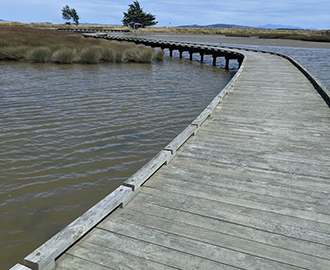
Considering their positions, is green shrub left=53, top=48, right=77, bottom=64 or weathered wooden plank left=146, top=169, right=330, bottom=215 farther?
green shrub left=53, top=48, right=77, bottom=64

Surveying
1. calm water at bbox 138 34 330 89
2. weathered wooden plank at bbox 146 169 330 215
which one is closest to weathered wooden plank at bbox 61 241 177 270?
weathered wooden plank at bbox 146 169 330 215

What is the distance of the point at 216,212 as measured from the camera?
9.62 feet

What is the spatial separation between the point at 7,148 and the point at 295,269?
18.5 feet

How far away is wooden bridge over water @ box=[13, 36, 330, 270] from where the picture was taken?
2301 mm

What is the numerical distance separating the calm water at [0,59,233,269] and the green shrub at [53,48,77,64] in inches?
158

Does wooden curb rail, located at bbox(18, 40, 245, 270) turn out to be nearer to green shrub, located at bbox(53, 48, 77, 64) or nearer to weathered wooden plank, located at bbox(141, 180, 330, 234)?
weathered wooden plank, located at bbox(141, 180, 330, 234)

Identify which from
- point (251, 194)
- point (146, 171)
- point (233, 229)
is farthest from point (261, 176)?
point (146, 171)

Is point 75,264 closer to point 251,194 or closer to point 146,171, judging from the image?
point 146,171

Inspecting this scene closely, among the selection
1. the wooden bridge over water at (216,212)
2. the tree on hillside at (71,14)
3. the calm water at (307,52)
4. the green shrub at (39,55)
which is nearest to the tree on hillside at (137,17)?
the tree on hillside at (71,14)

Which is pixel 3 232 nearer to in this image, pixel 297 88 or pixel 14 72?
pixel 297 88

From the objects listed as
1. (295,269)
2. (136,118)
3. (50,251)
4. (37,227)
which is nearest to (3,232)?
(37,227)

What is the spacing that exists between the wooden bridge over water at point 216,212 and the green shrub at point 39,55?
14960 mm

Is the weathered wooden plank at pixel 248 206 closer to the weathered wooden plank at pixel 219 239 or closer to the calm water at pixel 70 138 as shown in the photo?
the weathered wooden plank at pixel 219 239

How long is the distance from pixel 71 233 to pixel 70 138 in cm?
451
